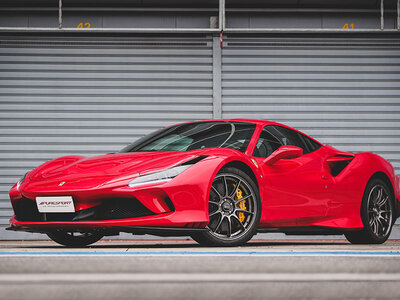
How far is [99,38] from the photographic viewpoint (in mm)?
10992

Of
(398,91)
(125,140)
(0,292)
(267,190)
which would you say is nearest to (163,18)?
(125,140)

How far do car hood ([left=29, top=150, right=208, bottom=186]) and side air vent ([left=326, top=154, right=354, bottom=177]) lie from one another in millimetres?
1785


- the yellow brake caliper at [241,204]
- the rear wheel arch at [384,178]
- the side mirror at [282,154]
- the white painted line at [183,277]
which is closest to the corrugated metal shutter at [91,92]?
Answer: the rear wheel arch at [384,178]

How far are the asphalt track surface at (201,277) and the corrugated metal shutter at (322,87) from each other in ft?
25.0

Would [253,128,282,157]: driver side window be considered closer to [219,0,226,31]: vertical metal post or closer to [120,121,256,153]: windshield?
[120,121,256,153]: windshield

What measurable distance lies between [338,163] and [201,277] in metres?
3.78

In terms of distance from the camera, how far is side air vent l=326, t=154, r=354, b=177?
6.07m

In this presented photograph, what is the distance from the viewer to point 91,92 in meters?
10.8

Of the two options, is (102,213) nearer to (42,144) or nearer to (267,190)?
(267,190)

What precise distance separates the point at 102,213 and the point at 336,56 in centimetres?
759

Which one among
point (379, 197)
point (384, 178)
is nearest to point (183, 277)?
point (379, 197)

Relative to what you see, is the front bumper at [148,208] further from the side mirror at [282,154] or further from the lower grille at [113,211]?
the side mirror at [282,154]

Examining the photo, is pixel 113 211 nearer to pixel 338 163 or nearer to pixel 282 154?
pixel 282 154

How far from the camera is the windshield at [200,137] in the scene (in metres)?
5.38
